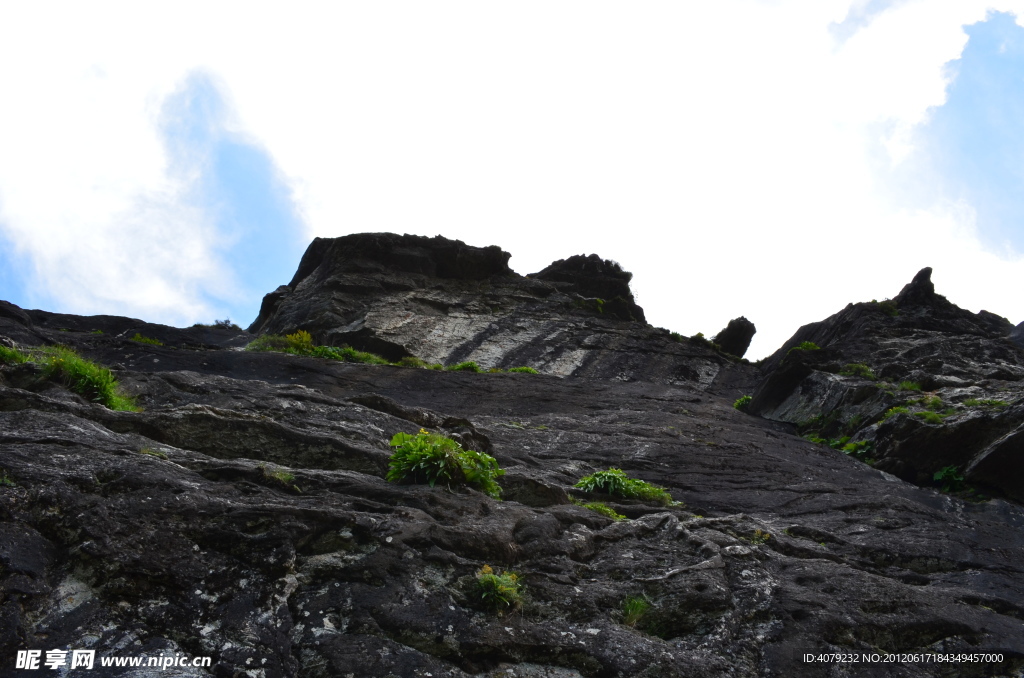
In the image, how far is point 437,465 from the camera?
412 inches

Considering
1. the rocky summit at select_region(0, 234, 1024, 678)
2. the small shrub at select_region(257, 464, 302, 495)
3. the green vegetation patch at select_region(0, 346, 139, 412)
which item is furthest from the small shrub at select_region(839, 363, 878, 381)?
the green vegetation patch at select_region(0, 346, 139, 412)

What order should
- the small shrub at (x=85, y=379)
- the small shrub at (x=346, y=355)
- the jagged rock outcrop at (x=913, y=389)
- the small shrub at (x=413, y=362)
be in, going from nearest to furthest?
1. the small shrub at (x=85, y=379)
2. the jagged rock outcrop at (x=913, y=389)
3. the small shrub at (x=346, y=355)
4. the small shrub at (x=413, y=362)

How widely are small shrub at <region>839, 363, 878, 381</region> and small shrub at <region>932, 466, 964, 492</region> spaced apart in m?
7.00

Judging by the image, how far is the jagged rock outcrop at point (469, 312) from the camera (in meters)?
30.4

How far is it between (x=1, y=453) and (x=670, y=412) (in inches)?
686

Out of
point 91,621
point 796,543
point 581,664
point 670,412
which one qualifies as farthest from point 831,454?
point 91,621

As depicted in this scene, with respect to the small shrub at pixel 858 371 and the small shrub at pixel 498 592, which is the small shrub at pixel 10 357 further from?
the small shrub at pixel 858 371

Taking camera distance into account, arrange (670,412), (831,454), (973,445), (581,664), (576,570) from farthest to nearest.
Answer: (670,412), (831,454), (973,445), (576,570), (581,664)

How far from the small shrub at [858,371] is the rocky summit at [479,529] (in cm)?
207

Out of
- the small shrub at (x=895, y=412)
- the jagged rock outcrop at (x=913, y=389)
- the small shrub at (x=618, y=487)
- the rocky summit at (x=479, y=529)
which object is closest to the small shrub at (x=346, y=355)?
the rocky summit at (x=479, y=529)

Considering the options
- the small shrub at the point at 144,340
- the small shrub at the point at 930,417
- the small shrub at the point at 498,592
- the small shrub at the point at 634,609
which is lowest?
the small shrub at the point at 634,609

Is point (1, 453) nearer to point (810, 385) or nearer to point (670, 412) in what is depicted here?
point (670, 412)

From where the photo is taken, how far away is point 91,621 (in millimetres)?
6383

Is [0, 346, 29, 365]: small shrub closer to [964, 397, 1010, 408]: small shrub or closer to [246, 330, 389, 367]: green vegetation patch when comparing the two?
[246, 330, 389, 367]: green vegetation patch
